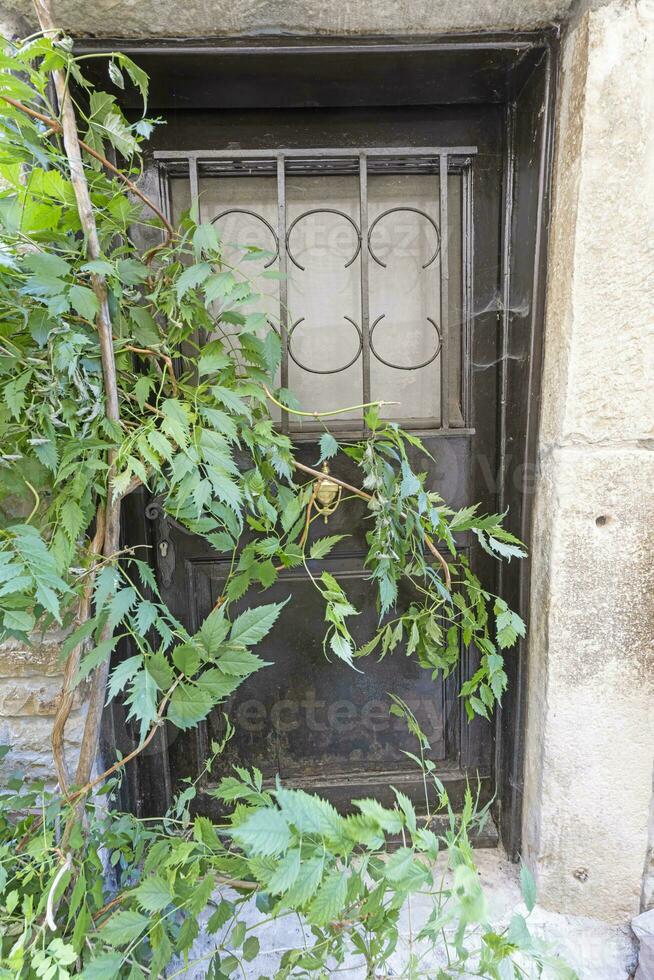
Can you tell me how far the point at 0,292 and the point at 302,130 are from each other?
0.89 metres

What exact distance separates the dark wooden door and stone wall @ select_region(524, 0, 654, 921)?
0.22 meters

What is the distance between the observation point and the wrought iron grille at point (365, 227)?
53.2 inches

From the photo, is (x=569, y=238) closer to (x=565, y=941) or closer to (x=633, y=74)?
(x=633, y=74)

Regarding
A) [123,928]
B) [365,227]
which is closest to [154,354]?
[365,227]

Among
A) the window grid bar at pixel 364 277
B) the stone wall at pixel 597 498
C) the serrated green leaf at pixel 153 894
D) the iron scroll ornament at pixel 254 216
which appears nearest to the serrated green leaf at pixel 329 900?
the serrated green leaf at pixel 153 894

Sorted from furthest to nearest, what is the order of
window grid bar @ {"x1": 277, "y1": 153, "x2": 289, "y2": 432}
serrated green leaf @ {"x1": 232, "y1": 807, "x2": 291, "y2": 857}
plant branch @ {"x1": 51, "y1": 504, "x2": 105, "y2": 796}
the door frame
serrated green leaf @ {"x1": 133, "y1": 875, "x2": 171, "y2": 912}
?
A: 1. window grid bar @ {"x1": 277, "y1": 153, "x2": 289, "y2": 432}
2. the door frame
3. plant branch @ {"x1": 51, "y1": 504, "x2": 105, "y2": 796}
4. serrated green leaf @ {"x1": 133, "y1": 875, "x2": 171, "y2": 912}
5. serrated green leaf @ {"x1": 232, "y1": 807, "x2": 291, "y2": 857}

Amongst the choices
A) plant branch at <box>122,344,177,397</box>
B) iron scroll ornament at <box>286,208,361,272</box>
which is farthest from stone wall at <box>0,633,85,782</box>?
iron scroll ornament at <box>286,208,361,272</box>

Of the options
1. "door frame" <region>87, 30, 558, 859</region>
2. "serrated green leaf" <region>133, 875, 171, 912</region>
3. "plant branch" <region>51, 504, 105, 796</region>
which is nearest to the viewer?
"serrated green leaf" <region>133, 875, 171, 912</region>

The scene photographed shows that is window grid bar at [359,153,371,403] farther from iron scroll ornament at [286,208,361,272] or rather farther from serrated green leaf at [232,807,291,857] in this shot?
serrated green leaf at [232,807,291,857]

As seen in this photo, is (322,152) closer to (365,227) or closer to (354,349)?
(365,227)

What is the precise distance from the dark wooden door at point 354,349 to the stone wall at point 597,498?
221mm

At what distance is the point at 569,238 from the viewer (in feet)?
3.91

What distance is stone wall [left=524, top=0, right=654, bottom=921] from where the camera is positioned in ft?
3.73

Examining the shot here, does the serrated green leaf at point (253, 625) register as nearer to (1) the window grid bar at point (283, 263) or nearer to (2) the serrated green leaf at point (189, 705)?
(2) the serrated green leaf at point (189, 705)
